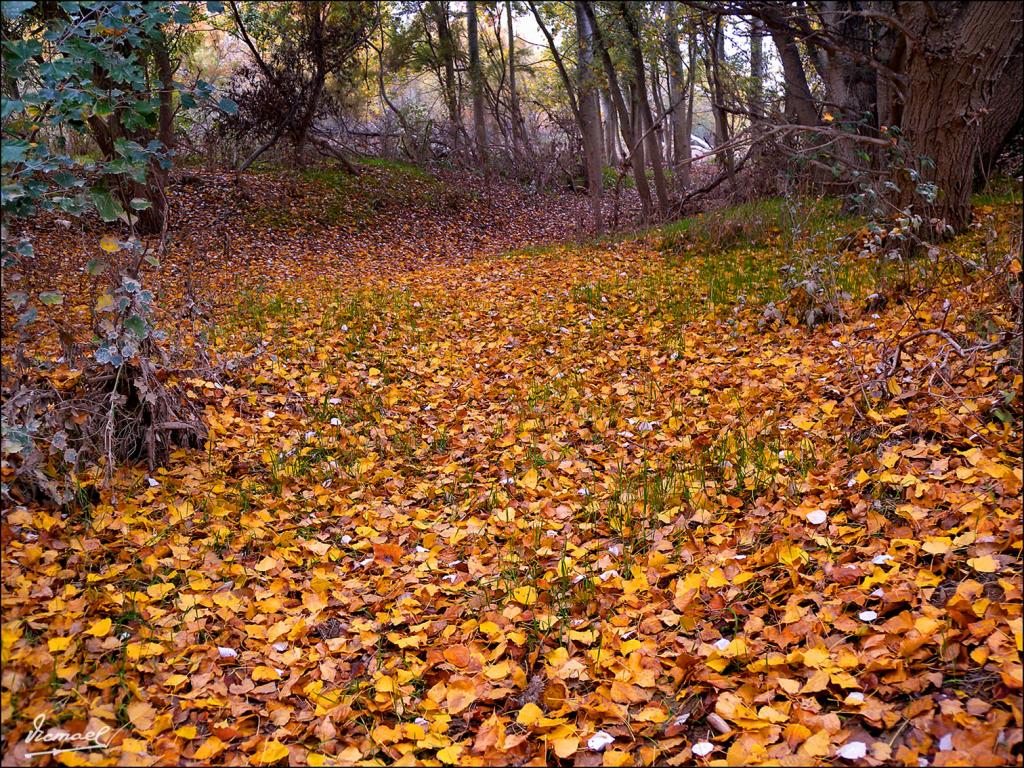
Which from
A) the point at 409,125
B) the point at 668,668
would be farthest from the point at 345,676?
the point at 409,125

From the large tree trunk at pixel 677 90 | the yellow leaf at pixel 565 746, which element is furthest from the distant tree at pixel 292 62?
the yellow leaf at pixel 565 746

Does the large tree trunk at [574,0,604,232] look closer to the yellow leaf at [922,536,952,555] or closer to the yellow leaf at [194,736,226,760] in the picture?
the yellow leaf at [922,536,952,555]

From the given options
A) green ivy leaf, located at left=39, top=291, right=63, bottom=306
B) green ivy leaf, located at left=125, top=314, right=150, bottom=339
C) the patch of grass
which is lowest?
green ivy leaf, located at left=125, top=314, right=150, bottom=339

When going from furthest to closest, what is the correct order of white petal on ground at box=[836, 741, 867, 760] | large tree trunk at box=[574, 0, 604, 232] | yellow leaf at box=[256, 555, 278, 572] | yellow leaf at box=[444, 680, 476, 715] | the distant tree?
the distant tree, large tree trunk at box=[574, 0, 604, 232], yellow leaf at box=[256, 555, 278, 572], yellow leaf at box=[444, 680, 476, 715], white petal on ground at box=[836, 741, 867, 760]

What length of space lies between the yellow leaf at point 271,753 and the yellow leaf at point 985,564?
2125 mm

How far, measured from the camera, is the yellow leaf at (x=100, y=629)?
7.62ft

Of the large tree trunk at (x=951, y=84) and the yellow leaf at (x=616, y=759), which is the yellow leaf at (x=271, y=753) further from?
the large tree trunk at (x=951, y=84)

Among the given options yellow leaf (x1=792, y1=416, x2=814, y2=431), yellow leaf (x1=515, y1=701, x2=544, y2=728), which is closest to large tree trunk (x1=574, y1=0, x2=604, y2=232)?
yellow leaf (x1=792, y1=416, x2=814, y2=431)

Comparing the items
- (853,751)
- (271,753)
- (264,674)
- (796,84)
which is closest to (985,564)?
(853,751)

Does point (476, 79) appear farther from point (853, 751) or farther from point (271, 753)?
point (853, 751)

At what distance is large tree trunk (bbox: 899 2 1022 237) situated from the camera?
500cm

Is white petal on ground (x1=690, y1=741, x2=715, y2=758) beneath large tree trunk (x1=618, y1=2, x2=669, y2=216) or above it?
beneath
